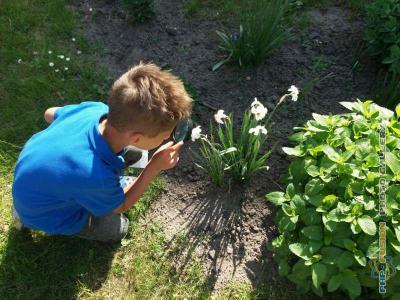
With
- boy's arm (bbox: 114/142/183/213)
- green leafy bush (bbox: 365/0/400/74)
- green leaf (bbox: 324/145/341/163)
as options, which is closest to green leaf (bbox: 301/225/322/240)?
green leaf (bbox: 324/145/341/163)

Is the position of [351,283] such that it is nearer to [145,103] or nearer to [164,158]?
[164,158]

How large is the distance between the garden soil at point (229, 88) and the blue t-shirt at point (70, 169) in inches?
29.5

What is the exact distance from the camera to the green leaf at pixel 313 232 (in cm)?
215

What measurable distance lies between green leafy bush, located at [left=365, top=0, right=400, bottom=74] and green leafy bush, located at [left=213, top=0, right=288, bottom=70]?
2.13 feet

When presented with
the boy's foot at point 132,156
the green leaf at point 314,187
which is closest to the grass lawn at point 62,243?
the boy's foot at point 132,156

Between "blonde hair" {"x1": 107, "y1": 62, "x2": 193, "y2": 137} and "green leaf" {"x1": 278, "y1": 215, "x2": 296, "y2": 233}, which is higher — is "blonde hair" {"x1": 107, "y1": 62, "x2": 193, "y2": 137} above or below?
above

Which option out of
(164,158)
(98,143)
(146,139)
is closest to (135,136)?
(146,139)

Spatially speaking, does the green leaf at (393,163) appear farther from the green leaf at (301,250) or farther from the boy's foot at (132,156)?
the boy's foot at (132,156)

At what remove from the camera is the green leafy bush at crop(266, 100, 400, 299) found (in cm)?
204

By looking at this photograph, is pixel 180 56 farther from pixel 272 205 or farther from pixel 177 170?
pixel 272 205

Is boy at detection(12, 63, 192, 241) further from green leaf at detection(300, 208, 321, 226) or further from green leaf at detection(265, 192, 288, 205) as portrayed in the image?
green leaf at detection(300, 208, 321, 226)

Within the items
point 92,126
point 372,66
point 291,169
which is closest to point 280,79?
point 372,66

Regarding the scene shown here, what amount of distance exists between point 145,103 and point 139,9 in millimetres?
1905

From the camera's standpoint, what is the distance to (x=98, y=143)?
6.28ft
